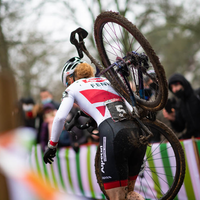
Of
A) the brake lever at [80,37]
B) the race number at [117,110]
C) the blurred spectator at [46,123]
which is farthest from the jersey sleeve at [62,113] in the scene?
the blurred spectator at [46,123]

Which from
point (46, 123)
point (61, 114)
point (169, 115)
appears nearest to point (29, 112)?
point (46, 123)

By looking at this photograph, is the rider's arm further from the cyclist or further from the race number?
the race number

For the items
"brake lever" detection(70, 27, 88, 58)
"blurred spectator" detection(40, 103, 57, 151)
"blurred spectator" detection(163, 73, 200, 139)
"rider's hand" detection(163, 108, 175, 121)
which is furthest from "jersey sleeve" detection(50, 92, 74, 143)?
"blurred spectator" detection(40, 103, 57, 151)

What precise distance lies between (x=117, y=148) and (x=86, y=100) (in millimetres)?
590

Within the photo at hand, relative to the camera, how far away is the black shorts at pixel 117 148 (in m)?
2.71

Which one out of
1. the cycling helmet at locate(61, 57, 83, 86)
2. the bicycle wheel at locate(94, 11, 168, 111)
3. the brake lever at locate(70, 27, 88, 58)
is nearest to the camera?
the bicycle wheel at locate(94, 11, 168, 111)

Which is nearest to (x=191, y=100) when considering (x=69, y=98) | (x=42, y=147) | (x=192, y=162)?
(x=192, y=162)

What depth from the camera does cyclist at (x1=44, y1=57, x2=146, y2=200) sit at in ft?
8.91

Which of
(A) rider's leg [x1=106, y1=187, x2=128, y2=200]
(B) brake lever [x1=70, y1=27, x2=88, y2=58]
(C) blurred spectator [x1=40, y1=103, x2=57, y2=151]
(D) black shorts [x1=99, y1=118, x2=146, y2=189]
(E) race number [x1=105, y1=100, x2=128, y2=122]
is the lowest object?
(A) rider's leg [x1=106, y1=187, x2=128, y2=200]

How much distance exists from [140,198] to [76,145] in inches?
140

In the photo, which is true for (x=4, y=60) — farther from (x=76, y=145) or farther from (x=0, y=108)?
(x=0, y=108)

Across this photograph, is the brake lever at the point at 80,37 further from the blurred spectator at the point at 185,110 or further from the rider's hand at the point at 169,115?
the rider's hand at the point at 169,115

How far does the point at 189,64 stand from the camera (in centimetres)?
2342

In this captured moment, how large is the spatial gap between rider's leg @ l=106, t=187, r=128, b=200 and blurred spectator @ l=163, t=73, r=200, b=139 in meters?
2.39
